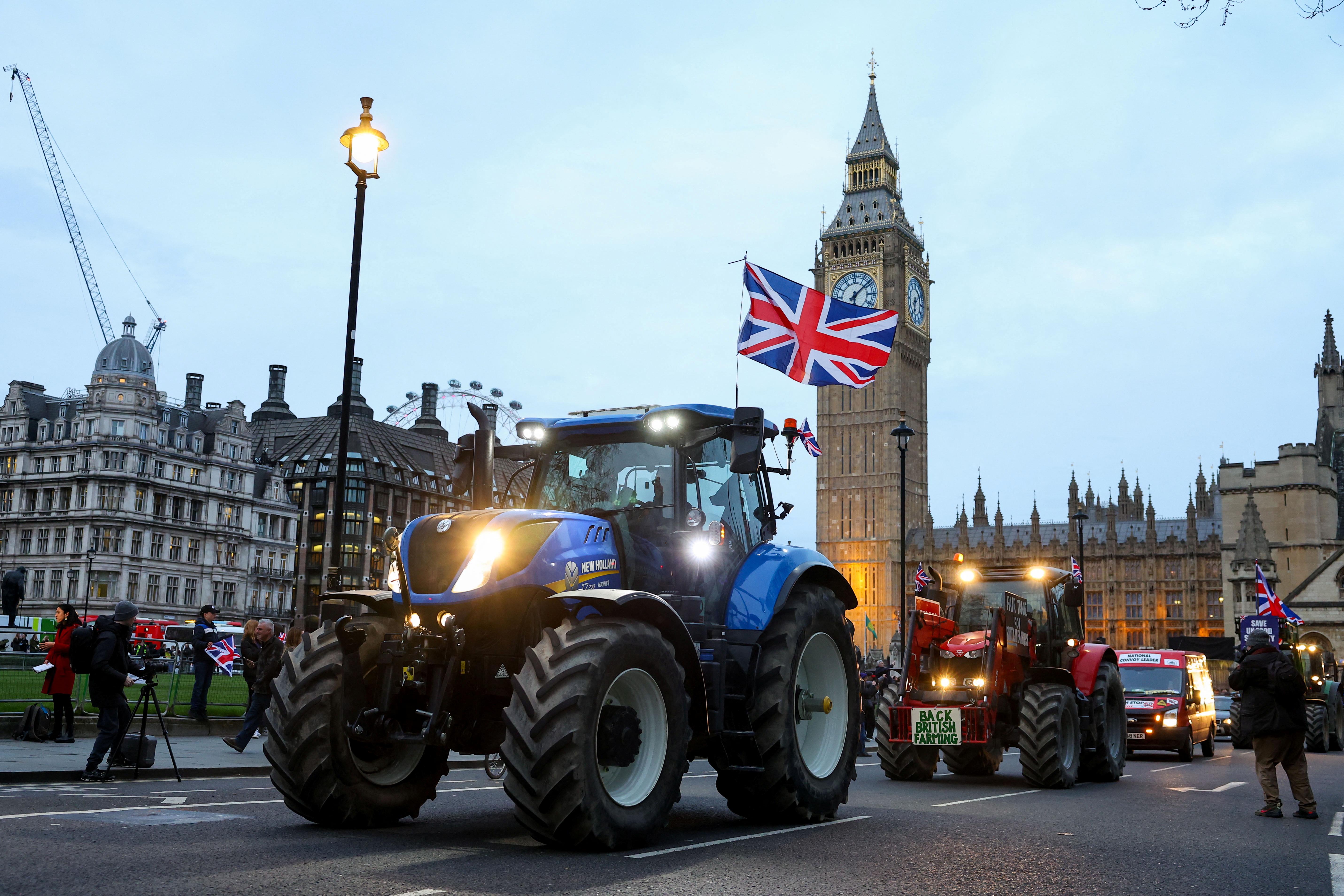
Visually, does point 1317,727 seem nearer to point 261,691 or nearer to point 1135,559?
point 261,691

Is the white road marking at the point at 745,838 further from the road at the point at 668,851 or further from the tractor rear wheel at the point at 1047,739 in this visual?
the tractor rear wheel at the point at 1047,739

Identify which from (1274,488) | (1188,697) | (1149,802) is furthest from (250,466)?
(1149,802)

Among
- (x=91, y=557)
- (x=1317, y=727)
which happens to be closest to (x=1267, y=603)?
(x=1317, y=727)

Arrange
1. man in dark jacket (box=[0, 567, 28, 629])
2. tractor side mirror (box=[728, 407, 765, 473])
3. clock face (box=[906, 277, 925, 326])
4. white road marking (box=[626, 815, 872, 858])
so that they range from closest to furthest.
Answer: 1. white road marking (box=[626, 815, 872, 858])
2. tractor side mirror (box=[728, 407, 765, 473])
3. man in dark jacket (box=[0, 567, 28, 629])
4. clock face (box=[906, 277, 925, 326])

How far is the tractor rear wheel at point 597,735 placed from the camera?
6.83m

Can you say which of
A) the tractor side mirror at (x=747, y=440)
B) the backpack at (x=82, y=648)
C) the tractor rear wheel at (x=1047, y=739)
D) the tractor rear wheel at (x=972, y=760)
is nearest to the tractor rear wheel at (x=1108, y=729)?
the tractor rear wheel at (x=972, y=760)

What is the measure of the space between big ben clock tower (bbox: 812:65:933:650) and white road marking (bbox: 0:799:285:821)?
106280mm

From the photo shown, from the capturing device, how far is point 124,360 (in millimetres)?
78625

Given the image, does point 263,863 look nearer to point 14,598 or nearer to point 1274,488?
point 14,598

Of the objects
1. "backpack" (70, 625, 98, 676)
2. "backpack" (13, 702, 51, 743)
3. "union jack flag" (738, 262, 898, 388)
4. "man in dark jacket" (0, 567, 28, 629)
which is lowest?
"backpack" (13, 702, 51, 743)

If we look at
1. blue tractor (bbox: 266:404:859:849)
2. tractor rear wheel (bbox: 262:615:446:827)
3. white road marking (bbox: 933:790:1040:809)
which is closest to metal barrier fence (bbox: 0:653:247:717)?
tractor rear wheel (bbox: 262:615:446:827)

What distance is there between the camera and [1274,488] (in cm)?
7275

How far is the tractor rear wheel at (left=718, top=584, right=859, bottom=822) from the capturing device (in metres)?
8.84

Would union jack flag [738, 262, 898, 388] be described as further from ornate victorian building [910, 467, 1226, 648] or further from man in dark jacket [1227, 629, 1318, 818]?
ornate victorian building [910, 467, 1226, 648]
